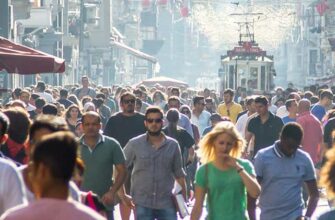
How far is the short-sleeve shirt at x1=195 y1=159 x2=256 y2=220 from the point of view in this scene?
35.4ft

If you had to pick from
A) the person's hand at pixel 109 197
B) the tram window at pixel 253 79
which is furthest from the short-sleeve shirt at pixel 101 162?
the tram window at pixel 253 79

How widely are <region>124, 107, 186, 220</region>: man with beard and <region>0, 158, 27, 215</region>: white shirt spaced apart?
5425mm

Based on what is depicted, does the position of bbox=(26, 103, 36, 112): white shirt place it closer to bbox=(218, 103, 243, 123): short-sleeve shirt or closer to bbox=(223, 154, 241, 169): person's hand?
bbox=(218, 103, 243, 123): short-sleeve shirt

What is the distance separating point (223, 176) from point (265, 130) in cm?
804

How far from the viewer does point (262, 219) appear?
12.3 metres

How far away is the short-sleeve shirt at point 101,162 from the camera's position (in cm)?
1273

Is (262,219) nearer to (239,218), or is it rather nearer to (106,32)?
(239,218)

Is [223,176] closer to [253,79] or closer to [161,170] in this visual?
[161,170]

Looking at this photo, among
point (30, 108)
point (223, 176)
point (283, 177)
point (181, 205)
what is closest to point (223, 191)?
point (223, 176)

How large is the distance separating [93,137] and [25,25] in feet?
162

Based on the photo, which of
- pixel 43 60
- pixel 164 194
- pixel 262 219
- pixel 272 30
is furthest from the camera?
Answer: pixel 272 30

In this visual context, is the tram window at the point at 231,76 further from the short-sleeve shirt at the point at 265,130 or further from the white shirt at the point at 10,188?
the white shirt at the point at 10,188

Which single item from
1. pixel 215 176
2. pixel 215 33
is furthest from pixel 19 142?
pixel 215 33

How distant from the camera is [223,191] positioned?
425 inches
